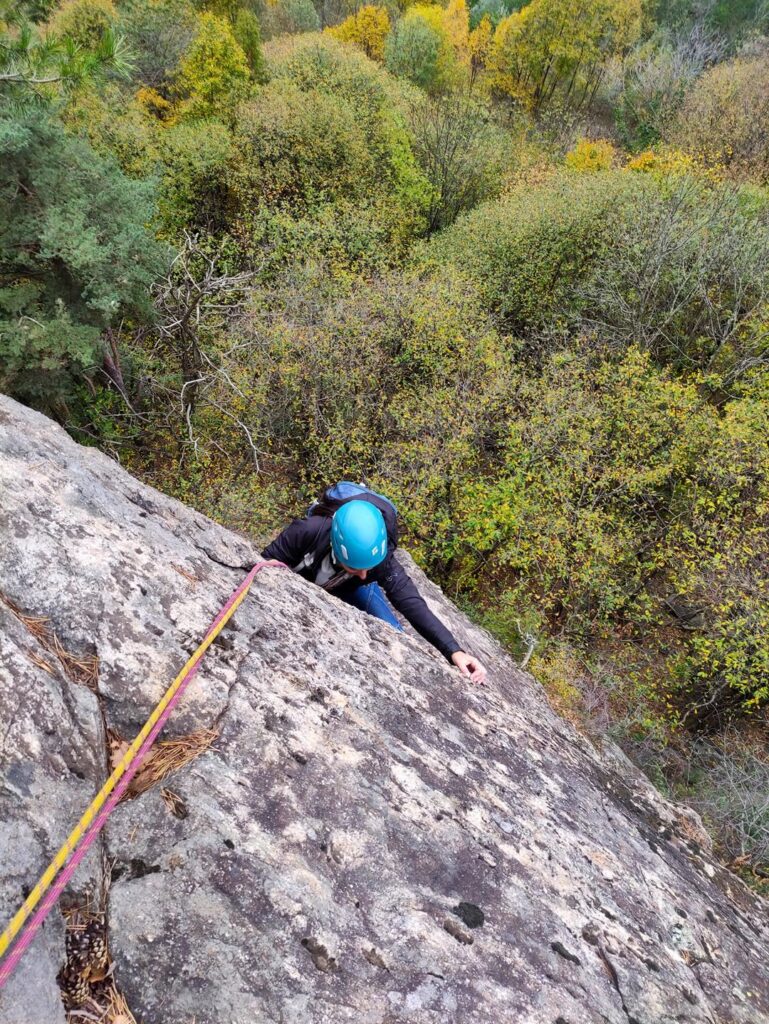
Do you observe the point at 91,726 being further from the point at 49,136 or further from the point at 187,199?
the point at 187,199

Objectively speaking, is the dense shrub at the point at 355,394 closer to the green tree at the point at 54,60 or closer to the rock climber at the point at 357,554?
the green tree at the point at 54,60

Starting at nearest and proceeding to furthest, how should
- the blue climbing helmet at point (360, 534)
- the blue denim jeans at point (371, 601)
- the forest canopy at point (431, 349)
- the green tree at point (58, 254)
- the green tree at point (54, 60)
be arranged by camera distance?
the blue climbing helmet at point (360, 534), the blue denim jeans at point (371, 601), the green tree at point (54, 60), the green tree at point (58, 254), the forest canopy at point (431, 349)

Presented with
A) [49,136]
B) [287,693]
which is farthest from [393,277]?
[287,693]

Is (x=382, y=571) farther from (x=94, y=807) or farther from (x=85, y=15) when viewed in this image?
(x=85, y=15)

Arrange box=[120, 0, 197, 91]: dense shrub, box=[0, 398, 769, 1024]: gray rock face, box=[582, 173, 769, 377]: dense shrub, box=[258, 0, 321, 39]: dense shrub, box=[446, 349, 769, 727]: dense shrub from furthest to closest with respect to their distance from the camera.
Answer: box=[258, 0, 321, 39]: dense shrub < box=[120, 0, 197, 91]: dense shrub < box=[582, 173, 769, 377]: dense shrub < box=[446, 349, 769, 727]: dense shrub < box=[0, 398, 769, 1024]: gray rock face

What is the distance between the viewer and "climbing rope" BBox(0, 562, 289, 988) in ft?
5.34

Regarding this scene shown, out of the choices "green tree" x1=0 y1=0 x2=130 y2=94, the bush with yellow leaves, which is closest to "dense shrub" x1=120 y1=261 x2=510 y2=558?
"green tree" x1=0 y1=0 x2=130 y2=94

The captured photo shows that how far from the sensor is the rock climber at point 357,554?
12.6 ft

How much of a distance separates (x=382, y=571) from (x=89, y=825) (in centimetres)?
253

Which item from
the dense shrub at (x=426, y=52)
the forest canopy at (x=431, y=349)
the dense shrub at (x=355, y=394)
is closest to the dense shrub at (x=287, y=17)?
the dense shrub at (x=426, y=52)

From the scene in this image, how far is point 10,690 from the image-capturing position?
6.88ft

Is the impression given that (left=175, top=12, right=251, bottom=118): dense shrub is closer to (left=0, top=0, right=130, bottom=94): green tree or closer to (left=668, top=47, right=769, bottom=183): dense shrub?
(left=0, top=0, right=130, bottom=94): green tree

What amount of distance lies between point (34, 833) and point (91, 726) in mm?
458

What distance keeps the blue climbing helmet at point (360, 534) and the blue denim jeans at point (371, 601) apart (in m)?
0.70
